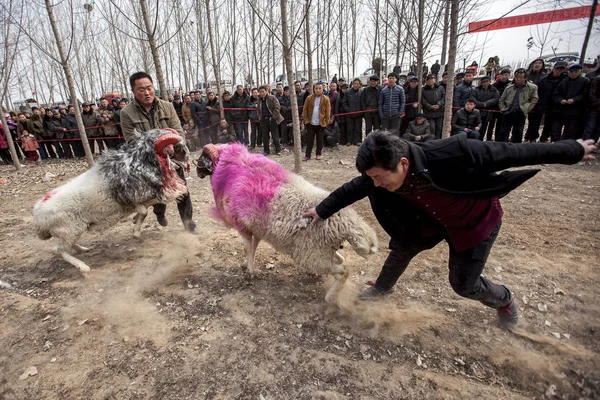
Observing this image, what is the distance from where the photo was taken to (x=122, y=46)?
21469mm

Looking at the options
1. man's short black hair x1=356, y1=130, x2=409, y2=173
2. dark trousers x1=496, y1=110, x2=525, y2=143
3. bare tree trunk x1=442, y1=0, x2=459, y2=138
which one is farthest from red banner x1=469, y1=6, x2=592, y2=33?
man's short black hair x1=356, y1=130, x2=409, y2=173

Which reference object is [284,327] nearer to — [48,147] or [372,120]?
[372,120]

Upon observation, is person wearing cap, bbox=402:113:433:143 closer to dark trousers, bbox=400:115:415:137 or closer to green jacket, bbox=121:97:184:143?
dark trousers, bbox=400:115:415:137

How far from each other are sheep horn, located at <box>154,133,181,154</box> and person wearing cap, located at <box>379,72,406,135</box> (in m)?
6.42

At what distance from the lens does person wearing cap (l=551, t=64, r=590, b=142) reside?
286 inches

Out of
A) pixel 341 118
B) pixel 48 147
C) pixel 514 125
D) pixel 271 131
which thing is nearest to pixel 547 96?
pixel 514 125

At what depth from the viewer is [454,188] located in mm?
2137

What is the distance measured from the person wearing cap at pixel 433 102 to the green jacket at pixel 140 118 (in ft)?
23.5

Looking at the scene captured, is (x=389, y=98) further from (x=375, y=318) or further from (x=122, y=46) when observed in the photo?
(x=122, y=46)

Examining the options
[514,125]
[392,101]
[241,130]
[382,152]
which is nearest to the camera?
[382,152]

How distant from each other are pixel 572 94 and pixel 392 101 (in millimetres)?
4150

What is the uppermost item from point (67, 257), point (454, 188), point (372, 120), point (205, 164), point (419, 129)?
point (454, 188)

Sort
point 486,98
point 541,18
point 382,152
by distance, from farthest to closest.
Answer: point 541,18 → point 486,98 → point 382,152

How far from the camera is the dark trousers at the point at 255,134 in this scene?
10836 millimetres
